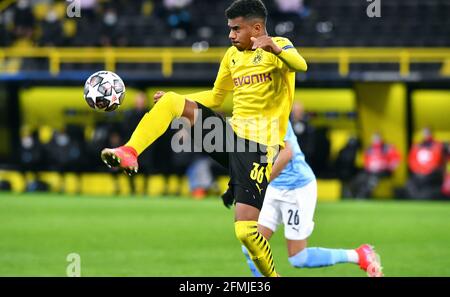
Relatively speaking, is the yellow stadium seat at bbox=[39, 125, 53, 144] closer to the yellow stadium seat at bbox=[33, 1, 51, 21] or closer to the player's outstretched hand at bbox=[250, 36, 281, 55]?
the yellow stadium seat at bbox=[33, 1, 51, 21]

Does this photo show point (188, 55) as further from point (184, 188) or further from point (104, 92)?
point (104, 92)

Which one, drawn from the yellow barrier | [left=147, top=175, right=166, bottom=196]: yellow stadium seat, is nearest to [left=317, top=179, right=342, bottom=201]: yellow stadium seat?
the yellow barrier

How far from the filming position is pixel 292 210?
9469mm

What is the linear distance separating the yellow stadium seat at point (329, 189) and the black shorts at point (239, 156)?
1391 cm

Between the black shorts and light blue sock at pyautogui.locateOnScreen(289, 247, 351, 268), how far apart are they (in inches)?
58.5

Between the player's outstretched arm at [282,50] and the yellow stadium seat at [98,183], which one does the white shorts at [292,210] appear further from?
the yellow stadium seat at [98,183]

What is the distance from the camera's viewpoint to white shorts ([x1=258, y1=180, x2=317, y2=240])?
30.8ft

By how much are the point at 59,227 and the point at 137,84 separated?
26.9 feet

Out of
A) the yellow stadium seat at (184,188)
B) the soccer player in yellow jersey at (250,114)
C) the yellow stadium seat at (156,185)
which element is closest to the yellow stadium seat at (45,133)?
the yellow stadium seat at (156,185)

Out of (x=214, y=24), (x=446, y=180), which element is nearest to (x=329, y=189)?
(x=446, y=180)

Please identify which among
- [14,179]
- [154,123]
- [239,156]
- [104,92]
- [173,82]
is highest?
[104,92]

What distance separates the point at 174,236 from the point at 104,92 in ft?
22.0
